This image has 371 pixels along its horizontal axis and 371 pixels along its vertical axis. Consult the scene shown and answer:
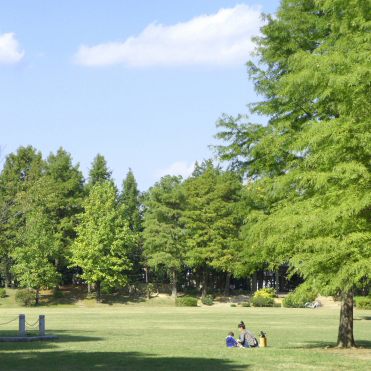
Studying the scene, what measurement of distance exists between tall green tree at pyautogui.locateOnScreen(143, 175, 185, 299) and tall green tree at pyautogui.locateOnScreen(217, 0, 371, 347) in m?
51.9

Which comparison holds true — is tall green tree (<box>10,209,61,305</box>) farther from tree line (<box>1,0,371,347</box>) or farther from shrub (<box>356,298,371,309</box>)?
tree line (<box>1,0,371,347</box>)

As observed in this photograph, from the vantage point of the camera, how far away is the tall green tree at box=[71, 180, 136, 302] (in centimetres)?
6669

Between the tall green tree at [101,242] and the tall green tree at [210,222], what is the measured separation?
8533mm

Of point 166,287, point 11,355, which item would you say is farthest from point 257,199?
point 166,287

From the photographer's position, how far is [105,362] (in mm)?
14523

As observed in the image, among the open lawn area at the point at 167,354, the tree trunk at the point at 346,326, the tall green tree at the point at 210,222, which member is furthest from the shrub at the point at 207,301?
the tree trunk at the point at 346,326

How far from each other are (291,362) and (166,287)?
215 ft

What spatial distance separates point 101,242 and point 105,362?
2164 inches

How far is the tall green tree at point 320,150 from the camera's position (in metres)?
14.6

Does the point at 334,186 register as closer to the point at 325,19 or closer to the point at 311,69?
the point at 311,69

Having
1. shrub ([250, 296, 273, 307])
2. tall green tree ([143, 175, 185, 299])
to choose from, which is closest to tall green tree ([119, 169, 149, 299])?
tall green tree ([143, 175, 185, 299])

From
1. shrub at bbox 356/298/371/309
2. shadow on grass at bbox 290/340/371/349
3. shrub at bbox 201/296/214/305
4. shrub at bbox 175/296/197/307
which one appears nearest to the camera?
shadow on grass at bbox 290/340/371/349

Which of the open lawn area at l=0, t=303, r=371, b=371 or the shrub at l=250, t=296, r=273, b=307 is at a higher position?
the open lawn area at l=0, t=303, r=371, b=371

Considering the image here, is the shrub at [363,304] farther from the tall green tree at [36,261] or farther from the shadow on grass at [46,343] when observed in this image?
the shadow on grass at [46,343]
